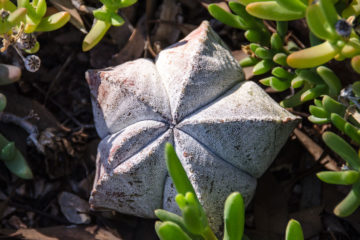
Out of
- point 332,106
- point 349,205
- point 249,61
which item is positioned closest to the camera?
point 349,205

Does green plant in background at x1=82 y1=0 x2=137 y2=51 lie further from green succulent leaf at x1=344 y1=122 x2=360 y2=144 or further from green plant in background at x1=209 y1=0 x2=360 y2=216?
→ green succulent leaf at x1=344 y1=122 x2=360 y2=144

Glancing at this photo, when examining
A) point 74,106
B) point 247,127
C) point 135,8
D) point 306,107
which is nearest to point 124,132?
point 247,127

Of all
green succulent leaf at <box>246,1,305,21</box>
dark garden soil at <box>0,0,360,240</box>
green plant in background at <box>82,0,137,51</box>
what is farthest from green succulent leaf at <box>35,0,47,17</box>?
green succulent leaf at <box>246,1,305,21</box>

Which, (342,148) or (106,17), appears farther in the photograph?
(106,17)

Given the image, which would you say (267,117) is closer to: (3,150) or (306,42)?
(306,42)

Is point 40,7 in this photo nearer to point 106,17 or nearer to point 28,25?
point 28,25

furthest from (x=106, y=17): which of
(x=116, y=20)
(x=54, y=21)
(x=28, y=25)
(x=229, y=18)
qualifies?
(x=229, y=18)

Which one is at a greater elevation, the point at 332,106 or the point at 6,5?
the point at 6,5

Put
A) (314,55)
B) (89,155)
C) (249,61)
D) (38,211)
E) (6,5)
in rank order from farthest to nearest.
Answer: (89,155), (38,211), (249,61), (6,5), (314,55)
